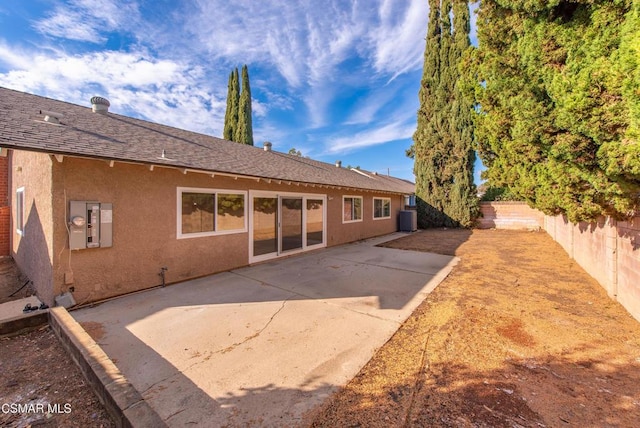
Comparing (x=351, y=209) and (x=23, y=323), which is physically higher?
(x=351, y=209)

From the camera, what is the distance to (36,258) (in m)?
5.28

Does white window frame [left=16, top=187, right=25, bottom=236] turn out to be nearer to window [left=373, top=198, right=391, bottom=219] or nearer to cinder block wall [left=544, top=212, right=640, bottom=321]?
cinder block wall [left=544, top=212, right=640, bottom=321]

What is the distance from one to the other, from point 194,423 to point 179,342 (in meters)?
1.55

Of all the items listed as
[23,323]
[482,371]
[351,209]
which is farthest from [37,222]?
[351,209]

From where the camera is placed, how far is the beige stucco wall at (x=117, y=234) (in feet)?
14.4

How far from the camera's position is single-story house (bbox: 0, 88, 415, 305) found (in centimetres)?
439

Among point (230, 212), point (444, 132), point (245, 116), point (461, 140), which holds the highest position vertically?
point (245, 116)

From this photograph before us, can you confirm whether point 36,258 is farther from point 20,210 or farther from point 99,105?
point 99,105

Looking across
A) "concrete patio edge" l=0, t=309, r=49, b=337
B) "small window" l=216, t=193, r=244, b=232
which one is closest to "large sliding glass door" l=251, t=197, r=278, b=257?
"small window" l=216, t=193, r=244, b=232

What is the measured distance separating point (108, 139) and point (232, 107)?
26.2 meters

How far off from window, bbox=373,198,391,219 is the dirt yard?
29.4 ft

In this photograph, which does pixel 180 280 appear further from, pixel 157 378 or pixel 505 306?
pixel 505 306

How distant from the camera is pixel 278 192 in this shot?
825cm

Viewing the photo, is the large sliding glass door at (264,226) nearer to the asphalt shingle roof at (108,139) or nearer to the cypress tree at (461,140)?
→ the asphalt shingle roof at (108,139)
